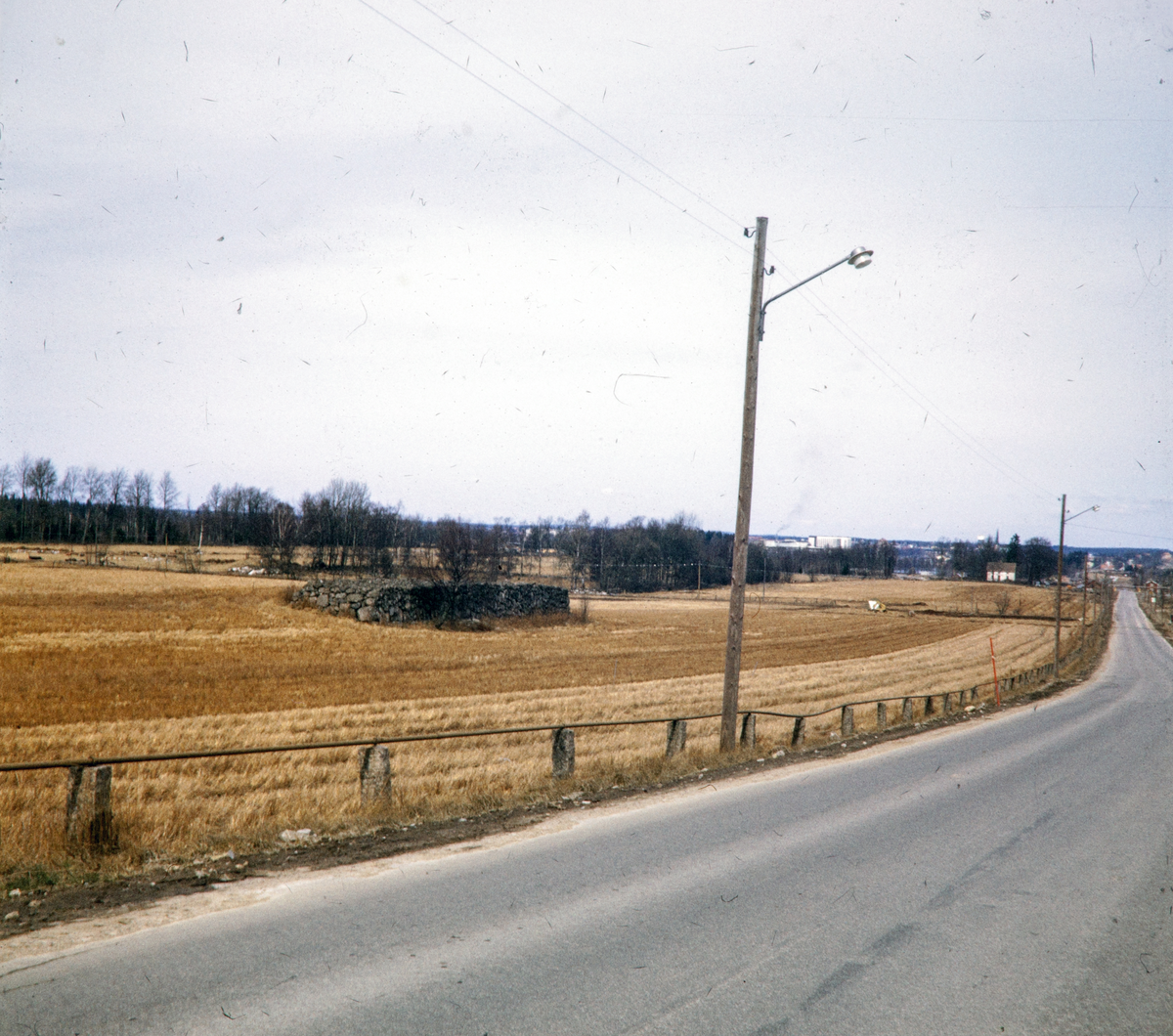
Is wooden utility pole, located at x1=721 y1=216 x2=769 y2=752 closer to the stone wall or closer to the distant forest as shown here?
the stone wall

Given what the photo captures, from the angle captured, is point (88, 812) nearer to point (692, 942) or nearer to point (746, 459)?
point (692, 942)

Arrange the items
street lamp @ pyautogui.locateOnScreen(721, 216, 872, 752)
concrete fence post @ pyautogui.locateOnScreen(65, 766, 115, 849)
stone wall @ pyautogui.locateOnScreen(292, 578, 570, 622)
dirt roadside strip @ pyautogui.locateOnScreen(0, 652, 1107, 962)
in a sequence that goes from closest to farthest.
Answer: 1. dirt roadside strip @ pyautogui.locateOnScreen(0, 652, 1107, 962)
2. concrete fence post @ pyautogui.locateOnScreen(65, 766, 115, 849)
3. street lamp @ pyautogui.locateOnScreen(721, 216, 872, 752)
4. stone wall @ pyautogui.locateOnScreen(292, 578, 570, 622)

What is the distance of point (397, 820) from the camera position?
9.02 metres

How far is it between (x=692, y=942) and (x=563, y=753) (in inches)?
222

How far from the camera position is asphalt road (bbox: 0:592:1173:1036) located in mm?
4719

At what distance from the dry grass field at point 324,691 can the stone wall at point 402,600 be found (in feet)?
4.33

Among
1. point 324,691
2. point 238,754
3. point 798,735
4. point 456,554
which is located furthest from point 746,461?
point 456,554

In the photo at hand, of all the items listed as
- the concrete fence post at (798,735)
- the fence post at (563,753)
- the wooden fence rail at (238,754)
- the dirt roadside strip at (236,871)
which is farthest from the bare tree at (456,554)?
the dirt roadside strip at (236,871)

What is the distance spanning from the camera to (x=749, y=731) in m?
15.1

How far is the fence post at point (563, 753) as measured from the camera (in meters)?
11.3

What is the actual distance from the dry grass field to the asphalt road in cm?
218

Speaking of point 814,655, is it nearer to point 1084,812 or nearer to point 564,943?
point 1084,812

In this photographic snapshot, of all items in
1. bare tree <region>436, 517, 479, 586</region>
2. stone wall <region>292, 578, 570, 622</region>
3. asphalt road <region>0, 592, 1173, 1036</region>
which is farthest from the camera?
bare tree <region>436, 517, 479, 586</region>

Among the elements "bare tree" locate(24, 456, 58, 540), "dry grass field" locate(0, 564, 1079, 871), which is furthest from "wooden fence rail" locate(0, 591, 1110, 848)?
"bare tree" locate(24, 456, 58, 540)
